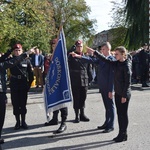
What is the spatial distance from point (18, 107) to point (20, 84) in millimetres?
545

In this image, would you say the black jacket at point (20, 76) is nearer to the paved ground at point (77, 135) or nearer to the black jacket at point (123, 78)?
the paved ground at point (77, 135)

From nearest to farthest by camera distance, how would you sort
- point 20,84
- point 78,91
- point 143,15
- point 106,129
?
1. point 106,129
2. point 20,84
3. point 78,91
4. point 143,15

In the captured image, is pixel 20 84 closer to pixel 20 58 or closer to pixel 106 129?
pixel 20 58

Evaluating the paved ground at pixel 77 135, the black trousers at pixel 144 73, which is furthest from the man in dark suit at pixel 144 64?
the paved ground at pixel 77 135

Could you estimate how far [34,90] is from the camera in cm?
1499

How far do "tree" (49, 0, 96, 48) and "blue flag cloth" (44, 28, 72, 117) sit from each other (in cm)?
4494

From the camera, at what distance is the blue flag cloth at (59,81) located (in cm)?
624

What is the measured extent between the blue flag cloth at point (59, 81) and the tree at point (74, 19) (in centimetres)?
4494

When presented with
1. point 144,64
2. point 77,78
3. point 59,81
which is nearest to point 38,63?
point 144,64

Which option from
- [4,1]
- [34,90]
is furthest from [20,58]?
[4,1]

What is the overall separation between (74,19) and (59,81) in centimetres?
4953

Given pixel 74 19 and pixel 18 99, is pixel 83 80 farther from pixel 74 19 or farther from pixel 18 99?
pixel 74 19

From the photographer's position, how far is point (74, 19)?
2162 inches

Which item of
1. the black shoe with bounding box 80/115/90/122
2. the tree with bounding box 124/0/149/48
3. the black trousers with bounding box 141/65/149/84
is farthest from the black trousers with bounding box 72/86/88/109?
the tree with bounding box 124/0/149/48
